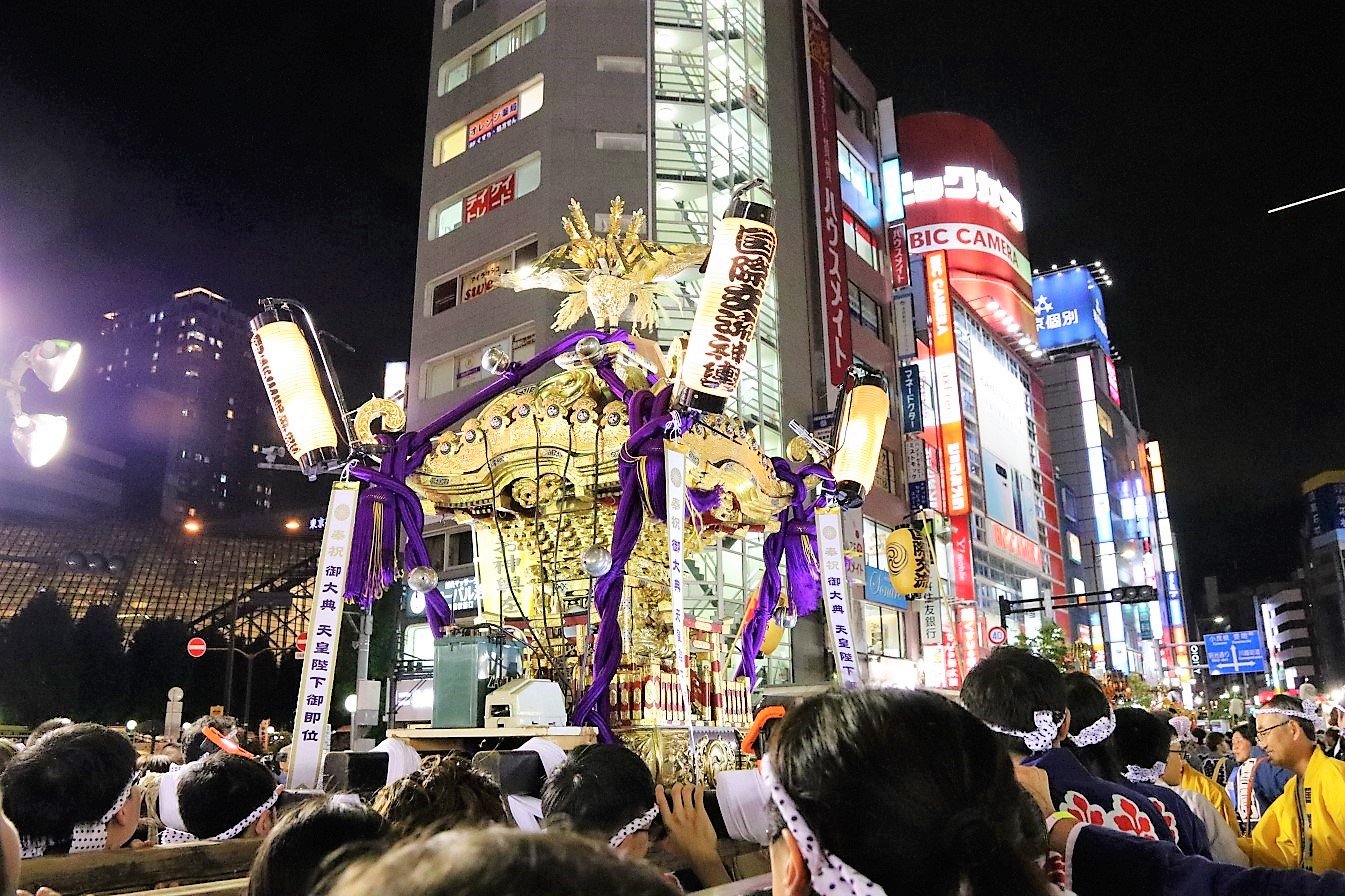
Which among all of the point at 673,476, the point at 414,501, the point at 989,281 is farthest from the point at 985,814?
the point at 989,281

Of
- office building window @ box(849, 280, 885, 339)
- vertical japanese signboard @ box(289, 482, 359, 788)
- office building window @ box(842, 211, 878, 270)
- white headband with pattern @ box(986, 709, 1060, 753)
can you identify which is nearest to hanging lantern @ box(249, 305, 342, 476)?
vertical japanese signboard @ box(289, 482, 359, 788)

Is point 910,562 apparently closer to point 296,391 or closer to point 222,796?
point 296,391

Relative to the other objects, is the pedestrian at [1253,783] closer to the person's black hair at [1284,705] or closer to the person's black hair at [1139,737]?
the person's black hair at [1284,705]

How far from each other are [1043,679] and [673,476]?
5812 mm

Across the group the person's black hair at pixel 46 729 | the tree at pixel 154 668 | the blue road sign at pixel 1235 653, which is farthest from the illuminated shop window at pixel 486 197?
the blue road sign at pixel 1235 653

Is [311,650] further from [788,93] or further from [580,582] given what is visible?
[788,93]

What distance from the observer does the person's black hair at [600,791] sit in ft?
9.87

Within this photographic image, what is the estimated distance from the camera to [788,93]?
29469 mm

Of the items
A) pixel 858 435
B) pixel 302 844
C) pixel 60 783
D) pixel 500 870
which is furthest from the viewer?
pixel 858 435

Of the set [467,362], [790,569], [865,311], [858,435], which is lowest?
[790,569]

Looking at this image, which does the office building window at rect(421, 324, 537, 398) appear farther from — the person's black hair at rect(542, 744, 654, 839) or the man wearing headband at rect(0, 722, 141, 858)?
the person's black hair at rect(542, 744, 654, 839)

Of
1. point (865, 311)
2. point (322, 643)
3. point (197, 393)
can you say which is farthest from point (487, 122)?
point (197, 393)

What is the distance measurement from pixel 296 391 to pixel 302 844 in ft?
25.8

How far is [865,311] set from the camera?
101 ft
